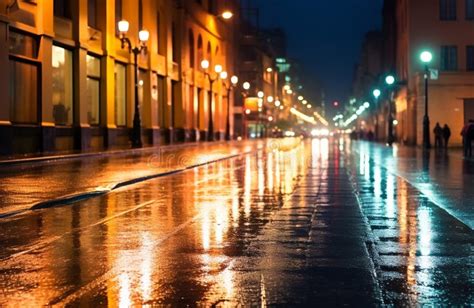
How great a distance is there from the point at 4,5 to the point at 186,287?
32.0 metres

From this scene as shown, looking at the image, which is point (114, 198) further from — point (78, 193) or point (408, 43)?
point (408, 43)

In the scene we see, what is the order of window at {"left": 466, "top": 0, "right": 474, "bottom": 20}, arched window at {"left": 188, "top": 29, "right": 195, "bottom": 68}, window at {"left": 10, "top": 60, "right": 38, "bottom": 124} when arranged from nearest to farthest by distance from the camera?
window at {"left": 10, "top": 60, "right": 38, "bottom": 124} < window at {"left": 466, "top": 0, "right": 474, "bottom": 20} < arched window at {"left": 188, "top": 29, "right": 195, "bottom": 68}

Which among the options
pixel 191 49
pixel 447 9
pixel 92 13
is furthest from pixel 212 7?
pixel 92 13

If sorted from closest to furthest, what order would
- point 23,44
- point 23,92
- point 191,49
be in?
1. point 23,44
2. point 23,92
3. point 191,49

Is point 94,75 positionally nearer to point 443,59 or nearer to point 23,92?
point 23,92

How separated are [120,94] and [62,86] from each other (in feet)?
39.8

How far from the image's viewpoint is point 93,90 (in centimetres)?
5206

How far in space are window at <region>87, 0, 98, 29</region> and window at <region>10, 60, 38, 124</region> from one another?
1073 cm

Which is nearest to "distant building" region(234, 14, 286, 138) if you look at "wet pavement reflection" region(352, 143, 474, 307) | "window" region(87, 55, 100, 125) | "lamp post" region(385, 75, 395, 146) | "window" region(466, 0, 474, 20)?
"lamp post" region(385, 75, 395, 146)

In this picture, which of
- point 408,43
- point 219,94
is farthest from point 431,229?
point 219,94

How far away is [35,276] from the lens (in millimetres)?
8648

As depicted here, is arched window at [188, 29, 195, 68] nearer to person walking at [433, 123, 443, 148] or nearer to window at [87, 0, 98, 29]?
window at [87, 0, 98, 29]

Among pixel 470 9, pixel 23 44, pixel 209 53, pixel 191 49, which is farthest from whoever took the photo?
pixel 209 53

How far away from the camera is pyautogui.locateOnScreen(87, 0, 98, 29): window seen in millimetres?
51094
